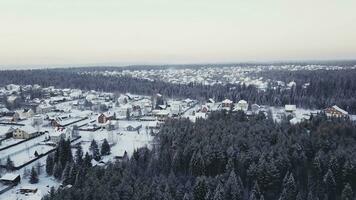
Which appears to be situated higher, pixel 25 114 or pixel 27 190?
pixel 25 114

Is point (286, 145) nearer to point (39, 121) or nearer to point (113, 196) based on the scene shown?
point (113, 196)

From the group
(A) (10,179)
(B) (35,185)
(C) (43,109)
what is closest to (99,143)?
(B) (35,185)

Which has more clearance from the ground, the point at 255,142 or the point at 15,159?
the point at 255,142

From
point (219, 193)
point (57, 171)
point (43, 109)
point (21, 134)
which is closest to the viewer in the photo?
point (219, 193)

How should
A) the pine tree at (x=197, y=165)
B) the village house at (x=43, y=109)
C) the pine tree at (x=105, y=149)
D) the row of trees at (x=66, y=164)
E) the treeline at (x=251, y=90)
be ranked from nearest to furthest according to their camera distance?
the row of trees at (x=66, y=164) → the pine tree at (x=197, y=165) → the pine tree at (x=105, y=149) → the village house at (x=43, y=109) → the treeline at (x=251, y=90)

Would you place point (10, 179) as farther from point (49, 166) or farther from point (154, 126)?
point (154, 126)

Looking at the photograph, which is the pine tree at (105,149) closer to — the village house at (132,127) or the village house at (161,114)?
the village house at (132,127)

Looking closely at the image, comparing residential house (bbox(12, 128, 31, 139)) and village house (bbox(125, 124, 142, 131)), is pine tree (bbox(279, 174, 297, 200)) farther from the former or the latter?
residential house (bbox(12, 128, 31, 139))

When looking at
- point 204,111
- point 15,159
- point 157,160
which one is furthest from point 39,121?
point 157,160

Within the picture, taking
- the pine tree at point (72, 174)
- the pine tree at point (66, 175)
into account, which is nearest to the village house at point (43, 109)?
the pine tree at point (66, 175)
